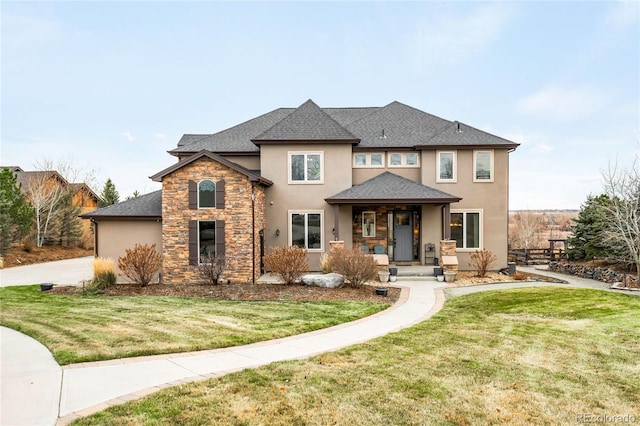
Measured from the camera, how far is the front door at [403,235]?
17.5 m

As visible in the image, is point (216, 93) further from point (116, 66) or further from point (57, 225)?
point (57, 225)

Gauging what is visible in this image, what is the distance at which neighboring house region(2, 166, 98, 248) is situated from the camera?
29.3 m

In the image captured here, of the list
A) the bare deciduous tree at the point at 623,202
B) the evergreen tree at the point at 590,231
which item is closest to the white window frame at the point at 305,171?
the bare deciduous tree at the point at 623,202

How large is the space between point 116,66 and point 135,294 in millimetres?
13857

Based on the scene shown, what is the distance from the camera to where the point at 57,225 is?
93.7ft

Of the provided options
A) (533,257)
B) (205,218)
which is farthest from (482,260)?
(205,218)

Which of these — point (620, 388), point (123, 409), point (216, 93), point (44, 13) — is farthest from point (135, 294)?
point (216, 93)

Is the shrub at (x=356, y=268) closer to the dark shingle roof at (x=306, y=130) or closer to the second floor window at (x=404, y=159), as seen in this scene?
the dark shingle roof at (x=306, y=130)

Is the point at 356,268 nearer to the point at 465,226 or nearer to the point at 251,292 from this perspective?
the point at 251,292

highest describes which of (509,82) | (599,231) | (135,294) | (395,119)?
(509,82)

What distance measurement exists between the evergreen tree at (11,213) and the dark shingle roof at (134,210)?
1142 cm

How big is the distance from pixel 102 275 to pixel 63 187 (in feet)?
73.6

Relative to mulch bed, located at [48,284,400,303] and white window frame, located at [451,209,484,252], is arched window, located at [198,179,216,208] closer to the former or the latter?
mulch bed, located at [48,284,400,303]

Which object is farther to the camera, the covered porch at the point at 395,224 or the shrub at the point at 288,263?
the covered porch at the point at 395,224
